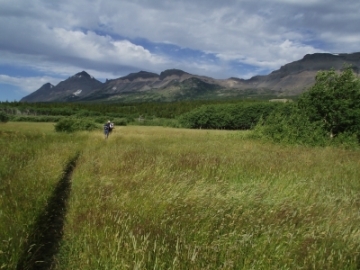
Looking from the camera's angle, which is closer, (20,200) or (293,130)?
(20,200)

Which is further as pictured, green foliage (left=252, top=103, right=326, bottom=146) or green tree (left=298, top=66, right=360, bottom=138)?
green tree (left=298, top=66, right=360, bottom=138)

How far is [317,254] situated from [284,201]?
2.04 metres

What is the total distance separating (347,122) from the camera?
867 inches

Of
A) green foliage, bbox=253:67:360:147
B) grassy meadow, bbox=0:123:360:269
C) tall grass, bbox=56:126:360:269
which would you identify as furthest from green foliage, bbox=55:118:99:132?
tall grass, bbox=56:126:360:269

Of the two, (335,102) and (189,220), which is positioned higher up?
(335,102)

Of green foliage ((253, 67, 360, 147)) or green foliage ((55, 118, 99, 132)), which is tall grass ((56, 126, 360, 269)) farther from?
green foliage ((55, 118, 99, 132))

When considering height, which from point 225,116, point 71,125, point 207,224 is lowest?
point 207,224

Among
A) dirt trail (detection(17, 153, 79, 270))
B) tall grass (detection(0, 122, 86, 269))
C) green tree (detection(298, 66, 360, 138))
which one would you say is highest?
green tree (detection(298, 66, 360, 138))

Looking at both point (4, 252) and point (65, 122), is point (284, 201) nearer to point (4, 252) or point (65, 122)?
point (4, 252)

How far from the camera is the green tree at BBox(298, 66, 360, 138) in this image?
2209cm

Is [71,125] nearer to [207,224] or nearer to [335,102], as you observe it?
[335,102]

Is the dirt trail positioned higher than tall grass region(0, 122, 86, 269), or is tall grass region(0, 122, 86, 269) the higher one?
tall grass region(0, 122, 86, 269)

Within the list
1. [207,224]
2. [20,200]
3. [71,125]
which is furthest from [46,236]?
[71,125]

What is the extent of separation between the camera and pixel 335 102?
872 inches
